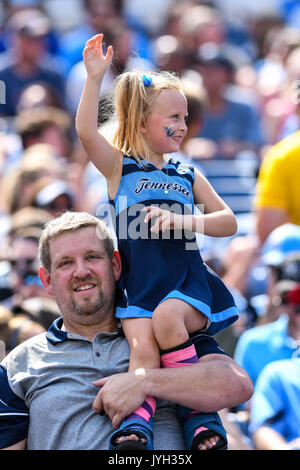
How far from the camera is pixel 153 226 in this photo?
10.1 feet

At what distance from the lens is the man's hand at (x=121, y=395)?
311cm

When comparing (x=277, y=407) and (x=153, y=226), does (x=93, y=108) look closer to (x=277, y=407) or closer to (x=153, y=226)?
(x=153, y=226)

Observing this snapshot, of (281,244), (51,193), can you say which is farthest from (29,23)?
(281,244)

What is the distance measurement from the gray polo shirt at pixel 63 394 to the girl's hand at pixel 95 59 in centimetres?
103

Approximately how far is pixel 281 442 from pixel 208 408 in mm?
1226

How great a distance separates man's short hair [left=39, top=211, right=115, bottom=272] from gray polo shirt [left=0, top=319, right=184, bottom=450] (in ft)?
1.00

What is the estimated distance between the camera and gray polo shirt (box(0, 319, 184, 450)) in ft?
11.0

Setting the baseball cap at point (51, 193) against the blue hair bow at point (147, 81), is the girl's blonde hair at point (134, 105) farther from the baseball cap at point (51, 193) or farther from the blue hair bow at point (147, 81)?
the baseball cap at point (51, 193)

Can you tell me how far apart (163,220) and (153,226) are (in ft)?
0.14

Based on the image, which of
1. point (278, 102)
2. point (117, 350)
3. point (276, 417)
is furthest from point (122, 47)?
point (117, 350)

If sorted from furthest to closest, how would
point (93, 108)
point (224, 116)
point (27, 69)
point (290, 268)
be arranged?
point (27, 69) < point (224, 116) < point (290, 268) < point (93, 108)

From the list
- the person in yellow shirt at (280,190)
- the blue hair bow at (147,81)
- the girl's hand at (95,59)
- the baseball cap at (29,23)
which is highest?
the baseball cap at (29,23)

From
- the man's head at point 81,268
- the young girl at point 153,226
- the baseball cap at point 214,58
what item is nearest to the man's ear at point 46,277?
the man's head at point 81,268

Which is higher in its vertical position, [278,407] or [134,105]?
[134,105]
